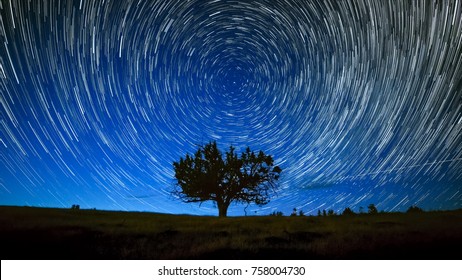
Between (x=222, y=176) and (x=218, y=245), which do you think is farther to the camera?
(x=222, y=176)

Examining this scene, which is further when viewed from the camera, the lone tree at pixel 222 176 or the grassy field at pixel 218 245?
the lone tree at pixel 222 176

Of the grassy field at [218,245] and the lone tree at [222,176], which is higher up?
the lone tree at [222,176]

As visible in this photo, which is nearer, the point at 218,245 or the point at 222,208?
the point at 218,245

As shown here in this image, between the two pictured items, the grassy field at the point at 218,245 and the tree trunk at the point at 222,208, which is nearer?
the grassy field at the point at 218,245

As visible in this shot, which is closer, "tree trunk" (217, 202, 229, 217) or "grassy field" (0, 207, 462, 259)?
"grassy field" (0, 207, 462, 259)

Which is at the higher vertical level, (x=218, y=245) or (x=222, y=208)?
(x=222, y=208)

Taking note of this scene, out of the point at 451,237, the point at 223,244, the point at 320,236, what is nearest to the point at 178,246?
the point at 223,244

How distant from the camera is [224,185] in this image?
98.1 feet

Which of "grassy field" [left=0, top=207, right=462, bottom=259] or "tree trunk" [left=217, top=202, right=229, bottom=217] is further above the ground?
"tree trunk" [left=217, top=202, right=229, bottom=217]

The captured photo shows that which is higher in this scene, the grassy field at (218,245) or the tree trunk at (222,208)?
the tree trunk at (222,208)
